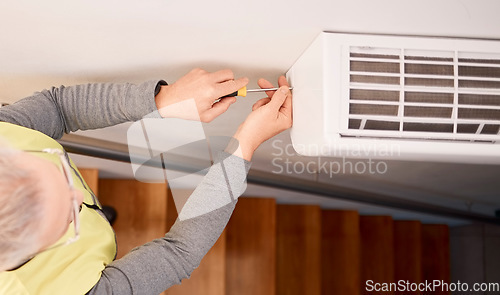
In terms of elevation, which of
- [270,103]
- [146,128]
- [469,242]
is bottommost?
[469,242]

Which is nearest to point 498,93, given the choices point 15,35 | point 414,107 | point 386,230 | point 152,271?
point 414,107

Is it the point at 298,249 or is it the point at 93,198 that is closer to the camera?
the point at 93,198

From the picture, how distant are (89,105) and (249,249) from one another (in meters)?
1.58

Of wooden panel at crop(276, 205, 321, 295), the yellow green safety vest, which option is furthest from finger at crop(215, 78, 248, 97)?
wooden panel at crop(276, 205, 321, 295)

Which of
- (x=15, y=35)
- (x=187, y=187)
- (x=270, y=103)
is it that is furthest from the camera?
(x=187, y=187)

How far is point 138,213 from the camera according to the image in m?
2.17

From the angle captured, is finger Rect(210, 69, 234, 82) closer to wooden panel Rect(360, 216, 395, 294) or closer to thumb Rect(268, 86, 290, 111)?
thumb Rect(268, 86, 290, 111)

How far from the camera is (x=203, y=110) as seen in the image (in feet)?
3.60

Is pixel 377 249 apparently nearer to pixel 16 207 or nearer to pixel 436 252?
pixel 436 252

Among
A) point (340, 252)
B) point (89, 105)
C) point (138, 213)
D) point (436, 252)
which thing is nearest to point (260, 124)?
point (89, 105)

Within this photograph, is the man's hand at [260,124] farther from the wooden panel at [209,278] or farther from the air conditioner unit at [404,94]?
the wooden panel at [209,278]

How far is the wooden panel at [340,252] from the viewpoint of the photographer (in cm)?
285

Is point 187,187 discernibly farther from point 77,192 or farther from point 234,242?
point 234,242

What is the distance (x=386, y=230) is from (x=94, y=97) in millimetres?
2284
